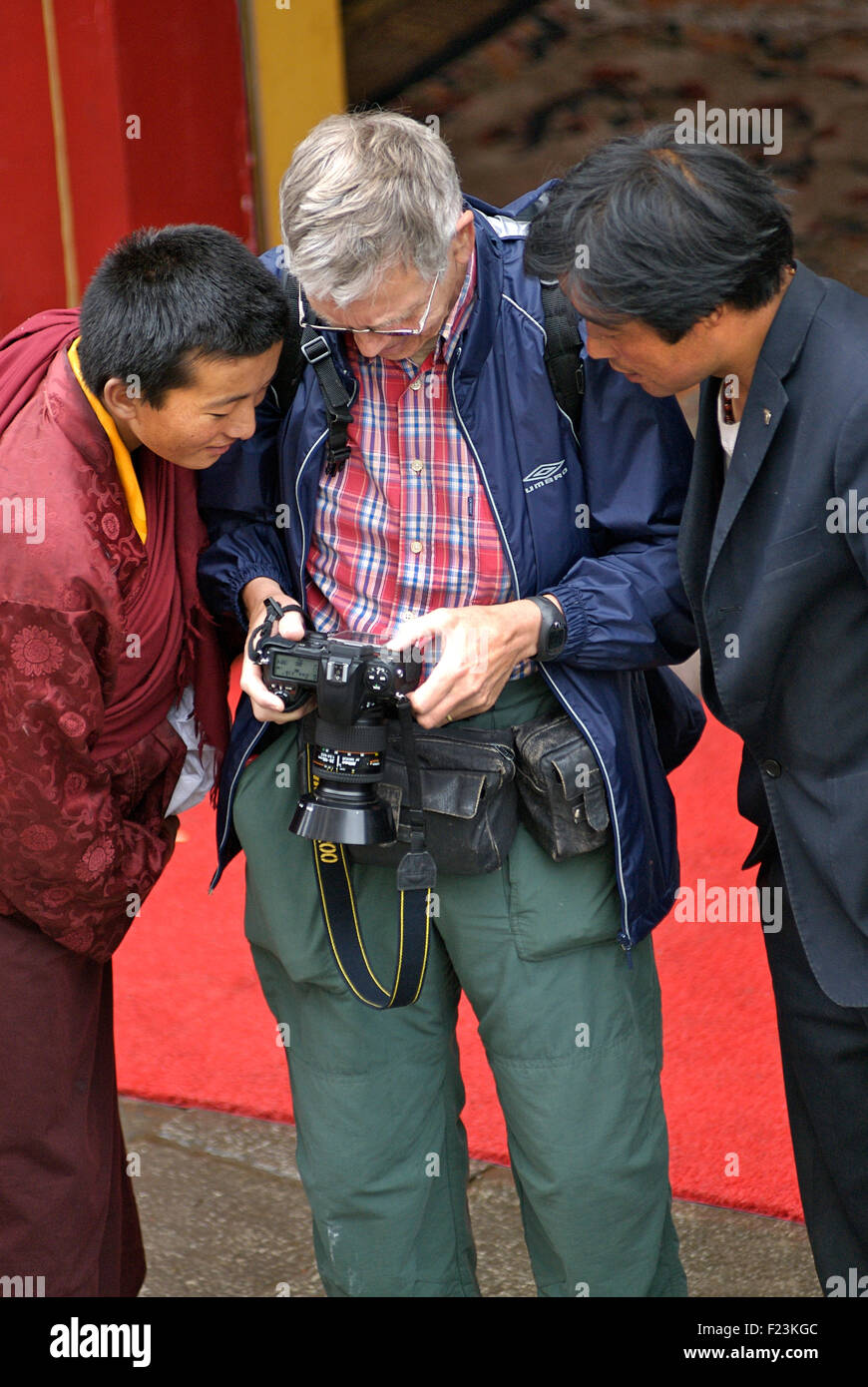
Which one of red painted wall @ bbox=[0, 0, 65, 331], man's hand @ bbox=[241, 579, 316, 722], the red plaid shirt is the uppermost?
red painted wall @ bbox=[0, 0, 65, 331]

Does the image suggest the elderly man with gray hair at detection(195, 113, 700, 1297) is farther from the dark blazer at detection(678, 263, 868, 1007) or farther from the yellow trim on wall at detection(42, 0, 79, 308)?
the yellow trim on wall at detection(42, 0, 79, 308)

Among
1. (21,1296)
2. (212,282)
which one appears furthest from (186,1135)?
(212,282)

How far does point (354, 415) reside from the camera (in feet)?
6.77

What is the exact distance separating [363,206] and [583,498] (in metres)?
0.48

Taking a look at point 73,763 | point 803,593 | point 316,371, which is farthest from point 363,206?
point 73,763

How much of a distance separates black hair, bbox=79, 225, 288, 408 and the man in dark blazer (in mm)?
370

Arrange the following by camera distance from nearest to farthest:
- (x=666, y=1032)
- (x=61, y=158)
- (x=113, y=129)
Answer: (x=666, y=1032) < (x=113, y=129) < (x=61, y=158)

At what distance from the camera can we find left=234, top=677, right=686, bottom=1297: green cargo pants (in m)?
2.09

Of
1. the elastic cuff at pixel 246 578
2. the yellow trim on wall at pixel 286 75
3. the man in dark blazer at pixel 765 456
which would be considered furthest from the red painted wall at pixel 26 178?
the man in dark blazer at pixel 765 456

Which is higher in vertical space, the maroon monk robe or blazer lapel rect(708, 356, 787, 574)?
blazer lapel rect(708, 356, 787, 574)

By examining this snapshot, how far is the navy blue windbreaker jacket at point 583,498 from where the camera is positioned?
197cm

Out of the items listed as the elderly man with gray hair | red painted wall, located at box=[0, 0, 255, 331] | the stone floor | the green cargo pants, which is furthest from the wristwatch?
red painted wall, located at box=[0, 0, 255, 331]

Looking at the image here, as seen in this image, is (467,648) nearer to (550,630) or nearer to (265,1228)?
(550,630)

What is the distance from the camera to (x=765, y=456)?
1.77 meters
